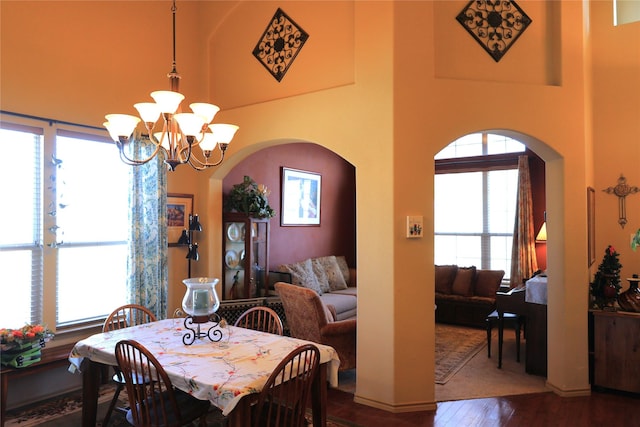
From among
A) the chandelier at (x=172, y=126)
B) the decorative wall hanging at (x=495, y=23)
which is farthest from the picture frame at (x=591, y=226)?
the chandelier at (x=172, y=126)

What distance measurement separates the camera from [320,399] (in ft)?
9.11

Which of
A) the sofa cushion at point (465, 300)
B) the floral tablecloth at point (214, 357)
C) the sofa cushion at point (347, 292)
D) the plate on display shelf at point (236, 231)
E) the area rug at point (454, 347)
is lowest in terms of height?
the area rug at point (454, 347)

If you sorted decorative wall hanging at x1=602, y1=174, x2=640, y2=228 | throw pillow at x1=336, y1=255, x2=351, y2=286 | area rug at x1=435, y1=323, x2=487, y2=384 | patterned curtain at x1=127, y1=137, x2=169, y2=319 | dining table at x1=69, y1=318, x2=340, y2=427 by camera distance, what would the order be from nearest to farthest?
dining table at x1=69, y1=318, x2=340, y2=427, patterned curtain at x1=127, y1=137, x2=169, y2=319, decorative wall hanging at x1=602, y1=174, x2=640, y2=228, area rug at x1=435, y1=323, x2=487, y2=384, throw pillow at x1=336, y1=255, x2=351, y2=286

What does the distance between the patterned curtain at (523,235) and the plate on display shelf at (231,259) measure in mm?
4348

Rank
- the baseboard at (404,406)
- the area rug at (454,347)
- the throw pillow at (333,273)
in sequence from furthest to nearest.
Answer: the throw pillow at (333,273)
the area rug at (454,347)
the baseboard at (404,406)

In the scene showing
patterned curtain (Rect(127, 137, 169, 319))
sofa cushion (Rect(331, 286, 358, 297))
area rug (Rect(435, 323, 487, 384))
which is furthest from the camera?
sofa cushion (Rect(331, 286, 358, 297))

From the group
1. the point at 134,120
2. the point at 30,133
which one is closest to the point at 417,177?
the point at 134,120

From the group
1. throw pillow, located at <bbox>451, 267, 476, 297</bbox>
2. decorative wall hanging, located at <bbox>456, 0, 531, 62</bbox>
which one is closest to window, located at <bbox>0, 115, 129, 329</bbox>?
decorative wall hanging, located at <bbox>456, 0, 531, 62</bbox>

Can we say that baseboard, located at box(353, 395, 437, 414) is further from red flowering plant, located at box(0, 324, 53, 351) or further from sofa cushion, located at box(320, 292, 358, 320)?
red flowering plant, located at box(0, 324, 53, 351)

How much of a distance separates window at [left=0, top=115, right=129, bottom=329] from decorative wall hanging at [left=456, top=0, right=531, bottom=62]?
3631 millimetres

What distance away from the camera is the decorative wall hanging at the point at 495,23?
390 cm

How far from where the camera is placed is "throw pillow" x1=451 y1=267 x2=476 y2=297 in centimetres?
656

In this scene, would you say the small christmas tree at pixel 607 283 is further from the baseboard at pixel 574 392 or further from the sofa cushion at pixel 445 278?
the sofa cushion at pixel 445 278

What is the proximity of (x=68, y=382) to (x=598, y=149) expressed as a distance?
5.84m
